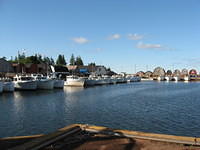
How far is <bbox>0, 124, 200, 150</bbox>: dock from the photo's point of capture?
765cm

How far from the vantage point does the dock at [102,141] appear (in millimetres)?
7652

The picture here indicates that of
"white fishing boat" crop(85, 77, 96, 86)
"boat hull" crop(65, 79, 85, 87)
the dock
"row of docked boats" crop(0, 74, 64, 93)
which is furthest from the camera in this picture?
"white fishing boat" crop(85, 77, 96, 86)

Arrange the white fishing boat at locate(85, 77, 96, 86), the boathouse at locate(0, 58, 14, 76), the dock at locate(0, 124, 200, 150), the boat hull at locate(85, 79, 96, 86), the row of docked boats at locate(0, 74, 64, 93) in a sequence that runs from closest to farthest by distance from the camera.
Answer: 1. the dock at locate(0, 124, 200, 150)
2. the row of docked boats at locate(0, 74, 64, 93)
3. the white fishing boat at locate(85, 77, 96, 86)
4. the boat hull at locate(85, 79, 96, 86)
5. the boathouse at locate(0, 58, 14, 76)

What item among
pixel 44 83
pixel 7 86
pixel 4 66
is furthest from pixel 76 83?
pixel 4 66

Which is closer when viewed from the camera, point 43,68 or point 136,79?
point 43,68

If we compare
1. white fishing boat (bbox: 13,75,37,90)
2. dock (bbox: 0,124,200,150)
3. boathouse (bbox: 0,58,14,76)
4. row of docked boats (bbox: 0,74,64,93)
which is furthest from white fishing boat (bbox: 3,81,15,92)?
dock (bbox: 0,124,200,150)

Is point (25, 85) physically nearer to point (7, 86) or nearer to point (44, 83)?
point (7, 86)

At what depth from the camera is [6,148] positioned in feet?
25.8

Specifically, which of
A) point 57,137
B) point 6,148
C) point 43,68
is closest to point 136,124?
point 57,137

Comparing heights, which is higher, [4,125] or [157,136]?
[157,136]

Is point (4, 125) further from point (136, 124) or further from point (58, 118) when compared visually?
point (136, 124)

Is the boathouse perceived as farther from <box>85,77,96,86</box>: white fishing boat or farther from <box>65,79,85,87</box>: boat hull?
<box>85,77,96,86</box>: white fishing boat

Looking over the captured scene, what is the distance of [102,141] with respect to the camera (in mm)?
8297

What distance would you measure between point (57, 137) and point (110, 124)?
9.73 metres
